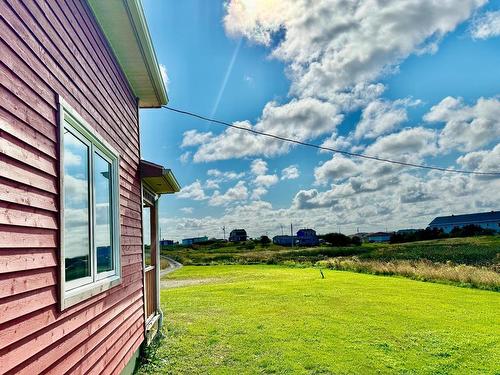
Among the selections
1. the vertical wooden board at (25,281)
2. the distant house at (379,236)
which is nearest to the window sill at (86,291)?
the vertical wooden board at (25,281)

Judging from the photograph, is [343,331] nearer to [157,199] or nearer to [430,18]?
[157,199]

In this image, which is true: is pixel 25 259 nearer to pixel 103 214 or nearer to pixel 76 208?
pixel 76 208

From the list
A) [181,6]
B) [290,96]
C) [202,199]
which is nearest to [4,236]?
[181,6]

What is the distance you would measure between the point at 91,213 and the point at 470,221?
108 meters

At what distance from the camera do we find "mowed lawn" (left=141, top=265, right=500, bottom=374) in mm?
6422

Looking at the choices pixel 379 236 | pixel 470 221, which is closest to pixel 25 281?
pixel 470 221

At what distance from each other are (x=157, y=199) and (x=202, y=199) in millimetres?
20509

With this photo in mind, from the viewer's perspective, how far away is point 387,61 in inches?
640

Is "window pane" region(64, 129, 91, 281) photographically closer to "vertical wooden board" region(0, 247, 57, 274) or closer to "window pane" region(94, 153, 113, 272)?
"window pane" region(94, 153, 113, 272)

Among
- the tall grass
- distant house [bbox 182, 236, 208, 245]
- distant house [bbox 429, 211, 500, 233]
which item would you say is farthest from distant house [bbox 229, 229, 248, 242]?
the tall grass

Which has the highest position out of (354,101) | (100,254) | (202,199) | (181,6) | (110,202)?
(354,101)

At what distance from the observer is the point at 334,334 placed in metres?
8.48

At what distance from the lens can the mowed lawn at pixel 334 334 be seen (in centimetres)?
642

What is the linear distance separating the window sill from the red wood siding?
72mm
